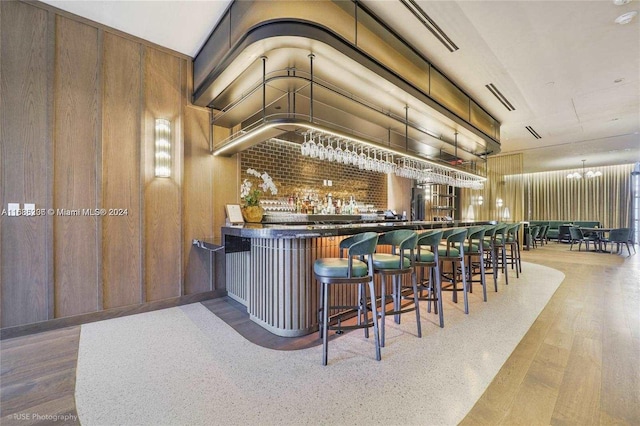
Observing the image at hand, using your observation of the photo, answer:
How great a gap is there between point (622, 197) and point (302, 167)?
52.8 ft

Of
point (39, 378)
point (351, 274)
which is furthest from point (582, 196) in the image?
point (39, 378)

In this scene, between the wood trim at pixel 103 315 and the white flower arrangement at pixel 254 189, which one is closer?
the wood trim at pixel 103 315

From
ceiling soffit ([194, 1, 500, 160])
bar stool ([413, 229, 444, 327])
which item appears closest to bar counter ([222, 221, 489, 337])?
bar stool ([413, 229, 444, 327])

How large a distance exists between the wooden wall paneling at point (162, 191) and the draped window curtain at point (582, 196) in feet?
58.9

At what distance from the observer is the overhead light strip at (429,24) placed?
3074 millimetres

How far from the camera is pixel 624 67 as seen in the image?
14.2ft

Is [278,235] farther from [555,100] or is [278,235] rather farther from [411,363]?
[555,100]

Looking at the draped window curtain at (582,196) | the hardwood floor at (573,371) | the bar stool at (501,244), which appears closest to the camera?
the hardwood floor at (573,371)

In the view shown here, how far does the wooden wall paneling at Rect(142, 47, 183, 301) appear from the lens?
3816 millimetres

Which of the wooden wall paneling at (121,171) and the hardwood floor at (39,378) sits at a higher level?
the wooden wall paneling at (121,171)

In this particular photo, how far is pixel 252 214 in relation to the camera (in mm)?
4496

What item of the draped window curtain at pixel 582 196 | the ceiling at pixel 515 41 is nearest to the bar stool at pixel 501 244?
the ceiling at pixel 515 41

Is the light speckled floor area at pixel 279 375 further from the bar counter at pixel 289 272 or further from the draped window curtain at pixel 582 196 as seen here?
the draped window curtain at pixel 582 196

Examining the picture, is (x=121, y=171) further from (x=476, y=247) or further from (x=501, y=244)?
(x=501, y=244)
